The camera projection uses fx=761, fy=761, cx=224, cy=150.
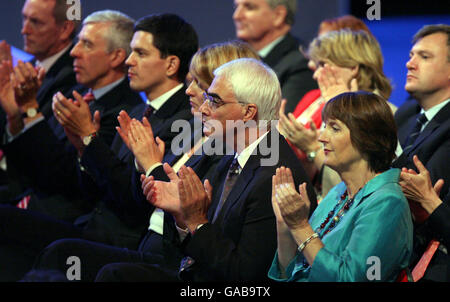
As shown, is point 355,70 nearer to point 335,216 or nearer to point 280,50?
point 280,50

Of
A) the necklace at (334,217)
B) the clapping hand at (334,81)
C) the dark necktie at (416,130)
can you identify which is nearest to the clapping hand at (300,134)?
the clapping hand at (334,81)

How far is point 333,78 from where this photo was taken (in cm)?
347

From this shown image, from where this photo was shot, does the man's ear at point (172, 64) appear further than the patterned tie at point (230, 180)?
Yes

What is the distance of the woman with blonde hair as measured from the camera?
3.37m

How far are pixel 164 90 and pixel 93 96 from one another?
0.55 metres

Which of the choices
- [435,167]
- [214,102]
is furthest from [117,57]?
[435,167]

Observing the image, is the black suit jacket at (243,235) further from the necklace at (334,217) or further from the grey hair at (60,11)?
the grey hair at (60,11)

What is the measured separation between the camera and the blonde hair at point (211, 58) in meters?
3.01

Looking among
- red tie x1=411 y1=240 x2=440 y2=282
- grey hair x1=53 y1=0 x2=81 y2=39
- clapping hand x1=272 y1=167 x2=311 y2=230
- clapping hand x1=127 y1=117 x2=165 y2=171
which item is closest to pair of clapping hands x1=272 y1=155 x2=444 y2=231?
clapping hand x1=272 y1=167 x2=311 y2=230

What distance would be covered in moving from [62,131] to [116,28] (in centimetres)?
59

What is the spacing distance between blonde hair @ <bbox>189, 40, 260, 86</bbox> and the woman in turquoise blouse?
2.22 feet

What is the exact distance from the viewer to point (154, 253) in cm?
295

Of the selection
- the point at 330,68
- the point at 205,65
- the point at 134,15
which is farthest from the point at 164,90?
the point at 134,15

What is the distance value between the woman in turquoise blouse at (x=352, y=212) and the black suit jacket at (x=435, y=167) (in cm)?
29
